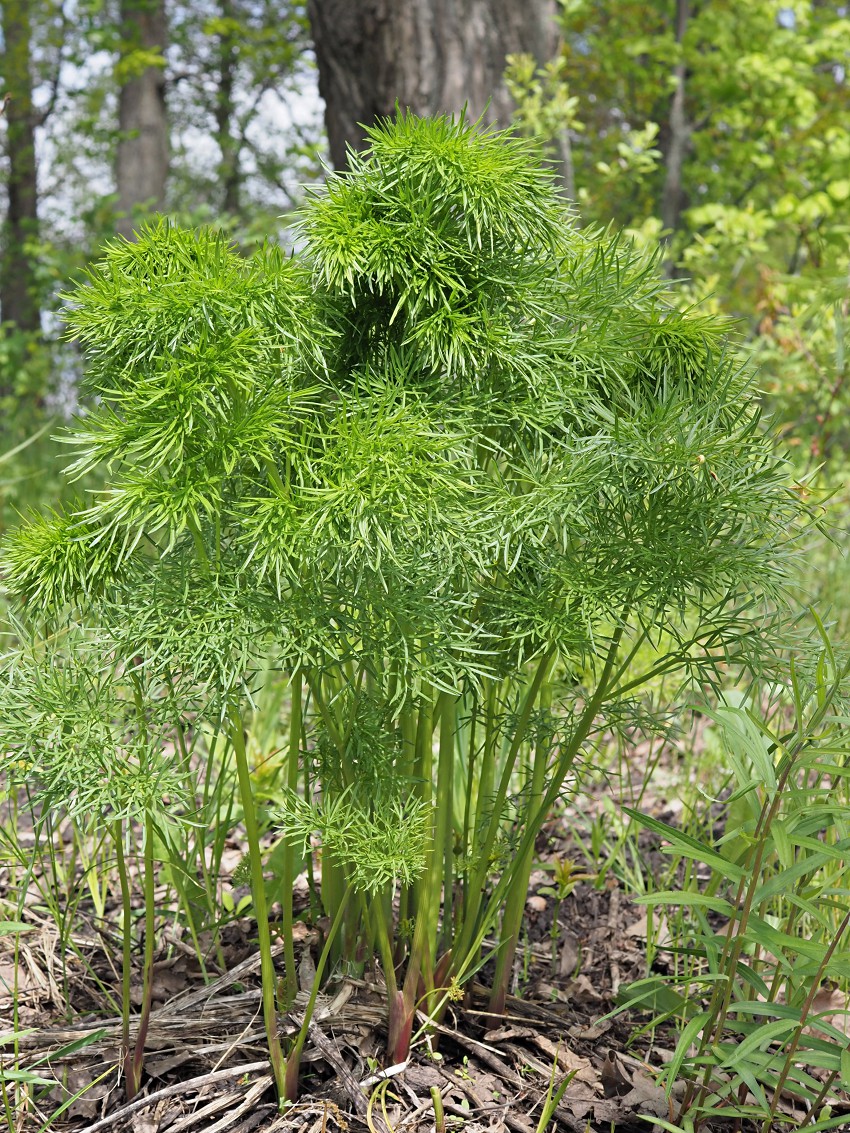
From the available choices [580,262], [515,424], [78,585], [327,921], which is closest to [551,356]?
[515,424]

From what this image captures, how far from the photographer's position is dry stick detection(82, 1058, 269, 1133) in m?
1.31

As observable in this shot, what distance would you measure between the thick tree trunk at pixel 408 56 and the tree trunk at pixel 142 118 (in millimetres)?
5284

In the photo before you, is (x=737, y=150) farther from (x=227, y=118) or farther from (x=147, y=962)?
(x=227, y=118)

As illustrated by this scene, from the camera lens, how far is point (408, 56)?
2783 millimetres

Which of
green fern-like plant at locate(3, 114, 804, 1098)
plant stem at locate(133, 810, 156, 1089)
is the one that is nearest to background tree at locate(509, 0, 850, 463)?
green fern-like plant at locate(3, 114, 804, 1098)

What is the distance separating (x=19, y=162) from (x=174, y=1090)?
12.4 meters

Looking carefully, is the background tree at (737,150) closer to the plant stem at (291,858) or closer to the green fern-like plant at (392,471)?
the green fern-like plant at (392,471)

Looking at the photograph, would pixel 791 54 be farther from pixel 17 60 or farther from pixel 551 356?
pixel 17 60

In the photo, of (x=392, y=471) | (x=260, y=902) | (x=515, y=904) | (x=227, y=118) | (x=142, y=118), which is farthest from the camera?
(x=227, y=118)

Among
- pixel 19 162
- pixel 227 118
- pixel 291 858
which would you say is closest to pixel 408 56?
pixel 291 858

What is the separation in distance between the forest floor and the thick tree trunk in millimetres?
2294

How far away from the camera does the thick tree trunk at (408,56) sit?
2785 mm

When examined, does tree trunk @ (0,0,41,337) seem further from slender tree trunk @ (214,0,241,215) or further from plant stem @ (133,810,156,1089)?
plant stem @ (133,810,156,1089)

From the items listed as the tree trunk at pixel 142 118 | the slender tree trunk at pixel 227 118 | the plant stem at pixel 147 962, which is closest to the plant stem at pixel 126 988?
the plant stem at pixel 147 962
